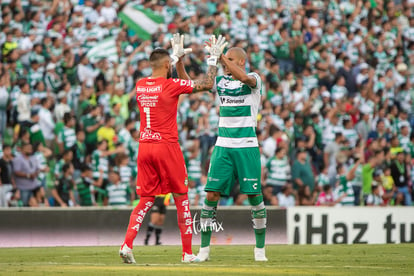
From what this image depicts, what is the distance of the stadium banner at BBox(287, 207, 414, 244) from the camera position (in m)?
18.3

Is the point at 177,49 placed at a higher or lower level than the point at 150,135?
higher

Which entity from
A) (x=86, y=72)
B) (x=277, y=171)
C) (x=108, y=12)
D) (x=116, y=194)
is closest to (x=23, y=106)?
(x=86, y=72)

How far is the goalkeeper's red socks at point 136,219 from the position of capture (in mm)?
10656

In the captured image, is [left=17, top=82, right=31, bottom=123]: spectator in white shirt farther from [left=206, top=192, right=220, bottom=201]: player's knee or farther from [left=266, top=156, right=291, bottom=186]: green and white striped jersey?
[left=206, top=192, right=220, bottom=201]: player's knee

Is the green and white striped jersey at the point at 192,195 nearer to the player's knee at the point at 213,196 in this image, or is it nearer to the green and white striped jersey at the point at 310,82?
the green and white striped jersey at the point at 310,82

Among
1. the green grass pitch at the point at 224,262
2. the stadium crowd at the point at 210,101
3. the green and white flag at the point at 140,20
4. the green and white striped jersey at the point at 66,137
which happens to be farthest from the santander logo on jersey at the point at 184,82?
the green and white flag at the point at 140,20

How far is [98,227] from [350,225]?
16.5ft

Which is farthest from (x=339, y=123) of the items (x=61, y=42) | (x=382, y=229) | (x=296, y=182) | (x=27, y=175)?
(x=27, y=175)

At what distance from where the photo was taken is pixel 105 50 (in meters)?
22.5

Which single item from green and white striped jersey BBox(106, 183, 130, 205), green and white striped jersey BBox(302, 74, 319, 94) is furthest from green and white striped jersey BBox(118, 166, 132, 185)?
green and white striped jersey BBox(302, 74, 319, 94)

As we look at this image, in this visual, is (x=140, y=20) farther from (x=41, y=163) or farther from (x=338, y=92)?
(x=41, y=163)

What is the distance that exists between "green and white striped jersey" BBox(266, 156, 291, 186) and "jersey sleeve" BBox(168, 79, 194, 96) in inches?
369

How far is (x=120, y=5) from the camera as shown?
23969mm

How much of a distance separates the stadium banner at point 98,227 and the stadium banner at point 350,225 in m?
0.45
